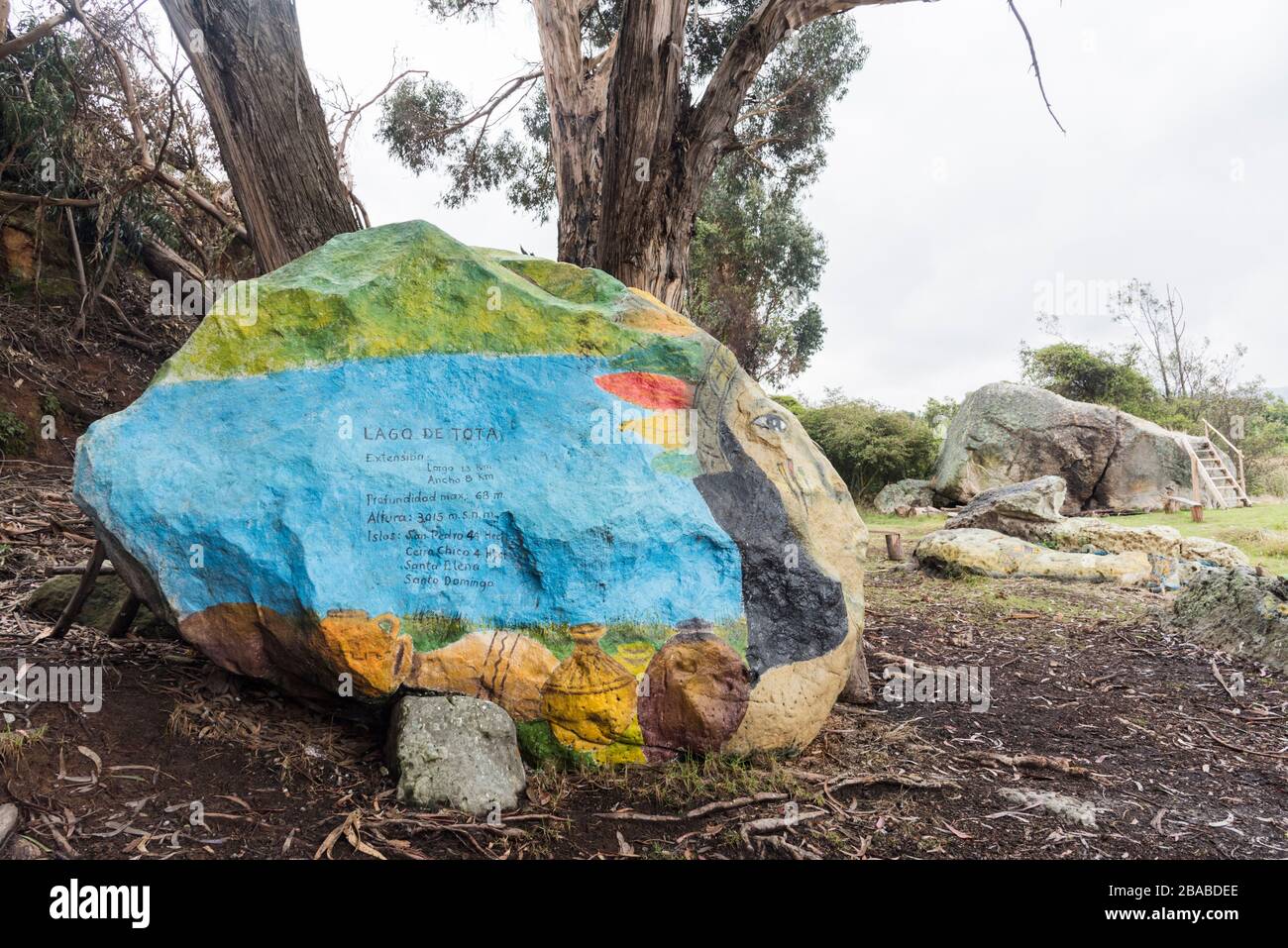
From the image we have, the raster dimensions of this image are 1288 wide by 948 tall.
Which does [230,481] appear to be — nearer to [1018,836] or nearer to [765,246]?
[1018,836]

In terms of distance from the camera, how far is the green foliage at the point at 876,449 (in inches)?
659

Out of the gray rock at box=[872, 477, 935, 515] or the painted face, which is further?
the gray rock at box=[872, 477, 935, 515]

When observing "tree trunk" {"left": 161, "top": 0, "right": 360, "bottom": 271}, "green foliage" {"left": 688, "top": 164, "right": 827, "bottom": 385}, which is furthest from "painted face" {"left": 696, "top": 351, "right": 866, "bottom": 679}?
"green foliage" {"left": 688, "top": 164, "right": 827, "bottom": 385}

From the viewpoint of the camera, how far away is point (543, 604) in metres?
3.99

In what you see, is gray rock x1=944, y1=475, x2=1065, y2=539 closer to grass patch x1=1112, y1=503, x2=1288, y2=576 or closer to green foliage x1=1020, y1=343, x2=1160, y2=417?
grass patch x1=1112, y1=503, x2=1288, y2=576

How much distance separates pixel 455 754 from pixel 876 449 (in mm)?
13900

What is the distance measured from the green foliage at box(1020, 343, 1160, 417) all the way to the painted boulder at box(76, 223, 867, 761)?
753 inches

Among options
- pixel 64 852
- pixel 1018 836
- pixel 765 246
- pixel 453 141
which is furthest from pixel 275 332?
pixel 765 246

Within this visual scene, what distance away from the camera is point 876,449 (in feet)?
54.3

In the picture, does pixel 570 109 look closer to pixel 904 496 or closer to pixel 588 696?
pixel 588 696

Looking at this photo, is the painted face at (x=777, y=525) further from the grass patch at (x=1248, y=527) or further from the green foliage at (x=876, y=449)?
the green foliage at (x=876, y=449)

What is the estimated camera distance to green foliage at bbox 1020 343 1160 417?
68.1 ft

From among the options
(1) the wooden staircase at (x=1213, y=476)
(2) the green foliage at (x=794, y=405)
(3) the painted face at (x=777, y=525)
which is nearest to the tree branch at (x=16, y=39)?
(3) the painted face at (x=777, y=525)

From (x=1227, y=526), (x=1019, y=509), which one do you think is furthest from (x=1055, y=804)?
(x=1227, y=526)
